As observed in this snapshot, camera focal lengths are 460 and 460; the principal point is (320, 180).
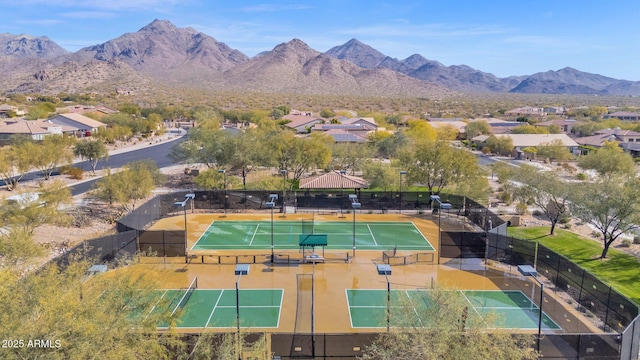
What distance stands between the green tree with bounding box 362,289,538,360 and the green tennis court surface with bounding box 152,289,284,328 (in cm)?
632

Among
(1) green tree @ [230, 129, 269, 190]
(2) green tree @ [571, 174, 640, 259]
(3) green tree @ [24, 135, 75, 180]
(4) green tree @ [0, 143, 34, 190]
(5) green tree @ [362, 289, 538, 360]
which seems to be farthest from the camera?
(1) green tree @ [230, 129, 269, 190]

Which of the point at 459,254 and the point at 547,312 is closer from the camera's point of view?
the point at 547,312

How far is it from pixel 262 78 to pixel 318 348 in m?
183

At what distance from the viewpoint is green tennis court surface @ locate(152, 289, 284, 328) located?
16.9m

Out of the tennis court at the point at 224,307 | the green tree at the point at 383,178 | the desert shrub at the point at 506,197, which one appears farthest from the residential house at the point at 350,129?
the tennis court at the point at 224,307

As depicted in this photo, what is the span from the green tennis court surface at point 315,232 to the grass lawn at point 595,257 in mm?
7334

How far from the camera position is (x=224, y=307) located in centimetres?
1833

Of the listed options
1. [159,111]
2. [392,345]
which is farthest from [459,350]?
[159,111]

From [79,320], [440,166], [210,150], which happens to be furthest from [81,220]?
[440,166]

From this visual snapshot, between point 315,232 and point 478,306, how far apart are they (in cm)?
1263

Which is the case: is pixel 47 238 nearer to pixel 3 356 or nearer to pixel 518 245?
pixel 3 356

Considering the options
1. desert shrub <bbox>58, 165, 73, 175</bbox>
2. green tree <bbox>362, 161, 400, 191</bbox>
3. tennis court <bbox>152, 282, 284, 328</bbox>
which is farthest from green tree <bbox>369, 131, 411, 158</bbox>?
tennis court <bbox>152, 282, 284, 328</bbox>

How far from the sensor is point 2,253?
1862 centimetres

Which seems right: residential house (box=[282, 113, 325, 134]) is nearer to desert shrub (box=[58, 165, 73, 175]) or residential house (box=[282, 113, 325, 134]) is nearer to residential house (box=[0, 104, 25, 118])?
desert shrub (box=[58, 165, 73, 175])
